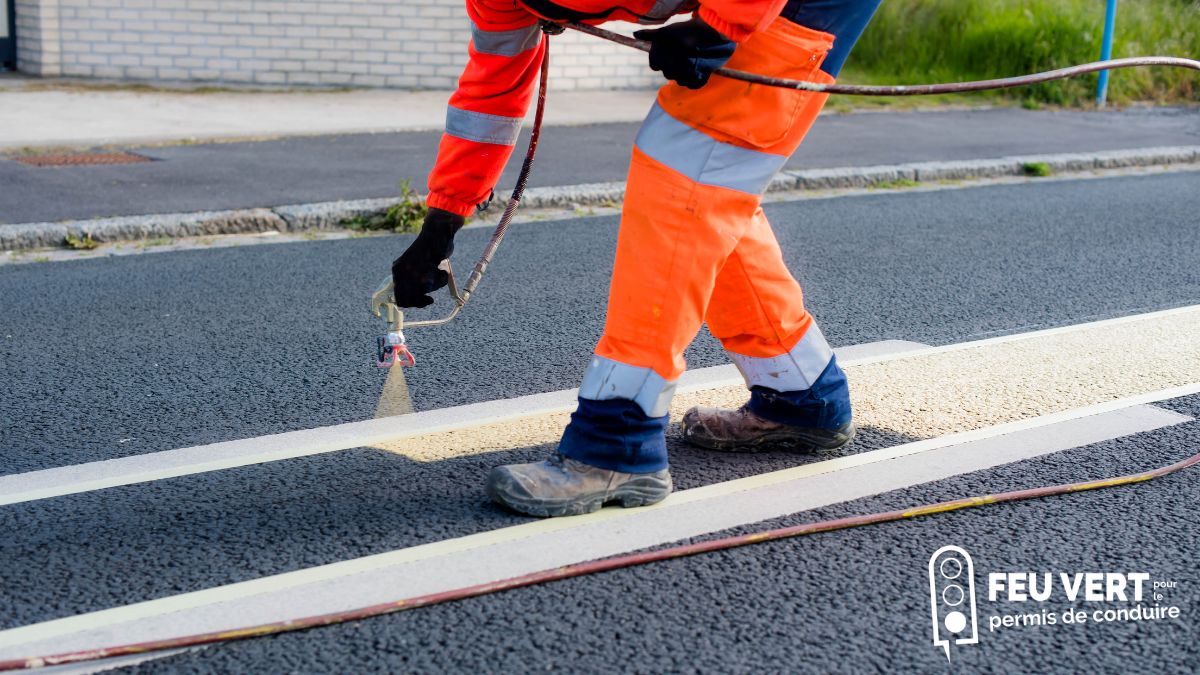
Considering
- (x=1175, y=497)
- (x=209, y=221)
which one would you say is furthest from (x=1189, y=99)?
(x=1175, y=497)

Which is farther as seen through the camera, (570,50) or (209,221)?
(570,50)

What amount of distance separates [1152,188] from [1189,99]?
5868 mm

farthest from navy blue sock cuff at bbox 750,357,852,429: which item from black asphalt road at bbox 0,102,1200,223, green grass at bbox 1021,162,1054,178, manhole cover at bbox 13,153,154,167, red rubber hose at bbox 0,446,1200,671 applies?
green grass at bbox 1021,162,1054,178

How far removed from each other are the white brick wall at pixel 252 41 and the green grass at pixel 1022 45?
371 cm

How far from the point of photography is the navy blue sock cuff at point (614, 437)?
2.95 m

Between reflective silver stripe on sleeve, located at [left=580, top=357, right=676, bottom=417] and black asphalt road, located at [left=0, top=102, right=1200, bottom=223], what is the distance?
435cm

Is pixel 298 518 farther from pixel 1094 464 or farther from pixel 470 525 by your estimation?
pixel 1094 464

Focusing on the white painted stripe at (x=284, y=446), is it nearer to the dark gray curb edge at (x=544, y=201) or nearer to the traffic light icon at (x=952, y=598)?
the traffic light icon at (x=952, y=598)

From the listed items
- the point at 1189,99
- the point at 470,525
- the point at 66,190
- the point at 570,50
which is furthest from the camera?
the point at 1189,99

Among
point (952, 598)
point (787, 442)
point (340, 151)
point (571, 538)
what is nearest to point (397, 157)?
point (340, 151)

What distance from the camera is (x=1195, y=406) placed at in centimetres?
394

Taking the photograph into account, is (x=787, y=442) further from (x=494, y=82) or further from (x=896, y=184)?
(x=896, y=184)

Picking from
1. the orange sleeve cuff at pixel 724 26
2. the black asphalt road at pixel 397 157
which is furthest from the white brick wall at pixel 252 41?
the orange sleeve cuff at pixel 724 26

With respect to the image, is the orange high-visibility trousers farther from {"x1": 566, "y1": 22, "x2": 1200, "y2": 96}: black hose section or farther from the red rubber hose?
the red rubber hose
